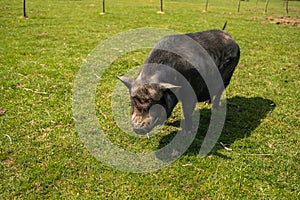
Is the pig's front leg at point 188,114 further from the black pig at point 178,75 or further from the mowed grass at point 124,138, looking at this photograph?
the mowed grass at point 124,138

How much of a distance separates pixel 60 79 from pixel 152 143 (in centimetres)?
420

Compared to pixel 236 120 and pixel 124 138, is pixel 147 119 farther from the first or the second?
pixel 236 120

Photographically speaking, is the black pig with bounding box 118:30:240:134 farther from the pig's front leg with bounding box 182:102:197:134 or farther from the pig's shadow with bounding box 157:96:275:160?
the pig's shadow with bounding box 157:96:275:160

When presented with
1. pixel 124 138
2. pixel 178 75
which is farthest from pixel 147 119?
pixel 124 138

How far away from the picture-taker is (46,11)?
65.7 feet

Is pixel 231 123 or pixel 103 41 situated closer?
pixel 231 123

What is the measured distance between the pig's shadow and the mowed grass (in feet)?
0.08

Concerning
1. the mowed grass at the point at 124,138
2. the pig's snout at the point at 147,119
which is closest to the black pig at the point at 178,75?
the pig's snout at the point at 147,119

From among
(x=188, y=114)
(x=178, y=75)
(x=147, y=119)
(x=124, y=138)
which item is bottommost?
(x=124, y=138)

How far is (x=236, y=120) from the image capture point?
6.96 meters

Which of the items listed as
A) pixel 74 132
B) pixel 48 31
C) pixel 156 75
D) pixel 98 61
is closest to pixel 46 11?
pixel 48 31

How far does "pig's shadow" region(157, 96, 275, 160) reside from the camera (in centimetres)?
594

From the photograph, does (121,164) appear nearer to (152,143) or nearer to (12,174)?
(152,143)

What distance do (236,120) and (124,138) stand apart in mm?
2926
